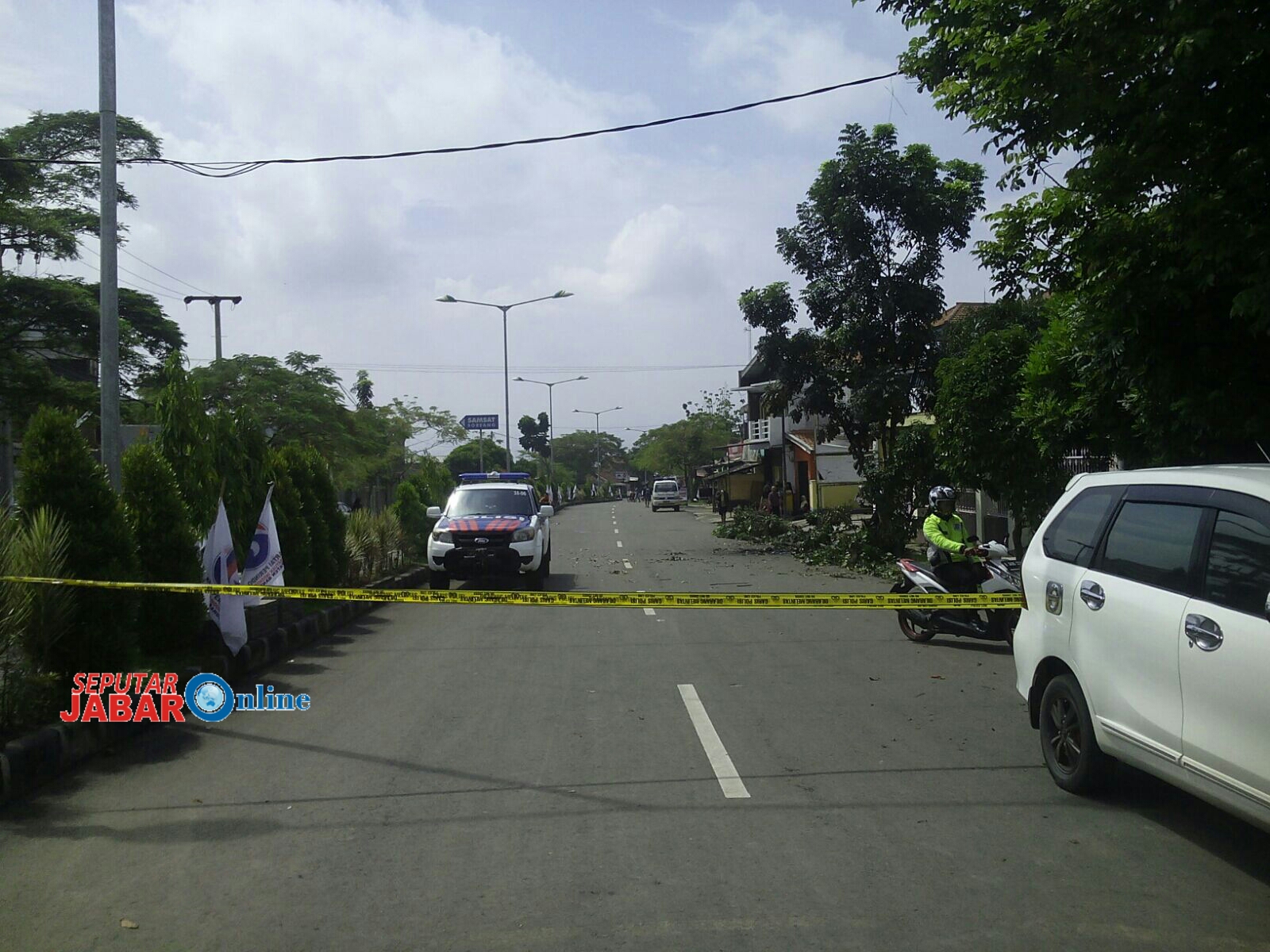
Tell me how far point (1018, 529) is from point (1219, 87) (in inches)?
405

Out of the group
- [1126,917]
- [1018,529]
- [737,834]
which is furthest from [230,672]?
[1018,529]

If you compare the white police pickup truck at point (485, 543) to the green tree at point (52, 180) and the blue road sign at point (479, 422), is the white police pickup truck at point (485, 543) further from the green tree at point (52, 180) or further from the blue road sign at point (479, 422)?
the blue road sign at point (479, 422)

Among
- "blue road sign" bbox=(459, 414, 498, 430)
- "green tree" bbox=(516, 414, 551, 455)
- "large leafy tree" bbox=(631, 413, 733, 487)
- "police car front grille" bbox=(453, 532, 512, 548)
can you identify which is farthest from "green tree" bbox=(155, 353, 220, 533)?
"green tree" bbox=(516, 414, 551, 455)

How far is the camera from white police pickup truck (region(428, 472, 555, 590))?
1719 cm

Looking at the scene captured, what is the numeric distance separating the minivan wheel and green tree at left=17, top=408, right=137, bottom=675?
21.1ft

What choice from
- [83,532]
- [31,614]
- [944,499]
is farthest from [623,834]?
[944,499]

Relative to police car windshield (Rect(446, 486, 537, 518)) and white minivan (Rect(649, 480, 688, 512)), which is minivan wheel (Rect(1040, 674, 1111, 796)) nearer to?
police car windshield (Rect(446, 486, 537, 518))

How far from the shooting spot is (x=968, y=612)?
11125 millimetres

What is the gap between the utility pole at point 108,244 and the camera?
1139 cm

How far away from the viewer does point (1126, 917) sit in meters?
4.26

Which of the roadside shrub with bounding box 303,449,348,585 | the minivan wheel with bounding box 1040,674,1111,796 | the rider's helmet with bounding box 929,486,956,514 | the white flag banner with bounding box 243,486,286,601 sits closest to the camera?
the minivan wheel with bounding box 1040,674,1111,796

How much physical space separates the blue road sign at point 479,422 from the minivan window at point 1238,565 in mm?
57544

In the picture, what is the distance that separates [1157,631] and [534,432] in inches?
4930

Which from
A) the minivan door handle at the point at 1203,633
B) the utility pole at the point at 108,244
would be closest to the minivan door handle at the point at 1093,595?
the minivan door handle at the point at 1203,633
